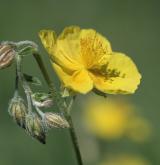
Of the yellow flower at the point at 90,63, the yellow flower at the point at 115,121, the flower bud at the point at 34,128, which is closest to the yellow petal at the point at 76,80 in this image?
the yellow flower at the point at 90,63

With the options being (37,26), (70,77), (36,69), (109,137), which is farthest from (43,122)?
(37,26)

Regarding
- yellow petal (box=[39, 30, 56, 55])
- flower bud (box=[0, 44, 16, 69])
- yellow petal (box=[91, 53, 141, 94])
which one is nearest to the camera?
flower bud (box=[0, 44, 16, 69])

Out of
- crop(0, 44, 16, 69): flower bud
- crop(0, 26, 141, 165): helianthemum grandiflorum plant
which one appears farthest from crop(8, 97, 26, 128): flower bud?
crop(0, 44, 16, 69): flower bud

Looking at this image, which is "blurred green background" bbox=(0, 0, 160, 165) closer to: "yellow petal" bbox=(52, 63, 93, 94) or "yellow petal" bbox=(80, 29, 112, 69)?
"yellow petal" bbox=(80, 29, 112, 69)

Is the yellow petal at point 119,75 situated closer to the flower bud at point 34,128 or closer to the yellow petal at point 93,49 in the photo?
the yellow petal at point 93,49

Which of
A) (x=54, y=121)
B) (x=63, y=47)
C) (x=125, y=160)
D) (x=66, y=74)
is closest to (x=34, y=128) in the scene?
(x=54, y=121)

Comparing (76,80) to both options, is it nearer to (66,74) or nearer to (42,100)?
(66,74)
